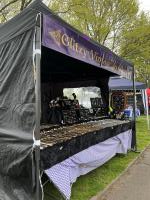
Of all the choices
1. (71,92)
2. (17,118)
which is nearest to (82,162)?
(17,118)

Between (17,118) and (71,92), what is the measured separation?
18.5 ft

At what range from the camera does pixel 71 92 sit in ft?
31.6

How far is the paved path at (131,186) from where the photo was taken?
4.93 metres

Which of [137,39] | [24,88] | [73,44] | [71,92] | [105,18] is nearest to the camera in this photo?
[24,88]

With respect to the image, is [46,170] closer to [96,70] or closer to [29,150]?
[29,150]

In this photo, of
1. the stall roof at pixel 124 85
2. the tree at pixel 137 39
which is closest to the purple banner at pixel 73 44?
the stall roof at pixel 124 85

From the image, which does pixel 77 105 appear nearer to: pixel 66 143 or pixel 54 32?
pixel 66 143

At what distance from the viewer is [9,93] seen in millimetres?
4246

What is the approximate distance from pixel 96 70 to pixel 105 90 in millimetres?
1084

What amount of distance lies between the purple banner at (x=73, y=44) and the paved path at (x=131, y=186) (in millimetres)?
2276

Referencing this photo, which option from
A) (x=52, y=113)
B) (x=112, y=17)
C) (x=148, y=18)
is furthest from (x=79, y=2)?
(x=52, y=113)

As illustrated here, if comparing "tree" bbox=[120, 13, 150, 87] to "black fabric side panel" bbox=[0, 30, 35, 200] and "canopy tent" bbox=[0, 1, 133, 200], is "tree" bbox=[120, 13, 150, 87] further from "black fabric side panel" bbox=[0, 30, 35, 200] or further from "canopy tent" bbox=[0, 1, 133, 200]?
"black fabric side panel" bbox=[0, 30, 35, 200]

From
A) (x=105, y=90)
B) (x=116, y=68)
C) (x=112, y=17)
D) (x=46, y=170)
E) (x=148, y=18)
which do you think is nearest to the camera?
(x=46, y=170)

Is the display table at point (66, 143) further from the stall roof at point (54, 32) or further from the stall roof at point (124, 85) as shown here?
the stall roof at point (124, 85)
